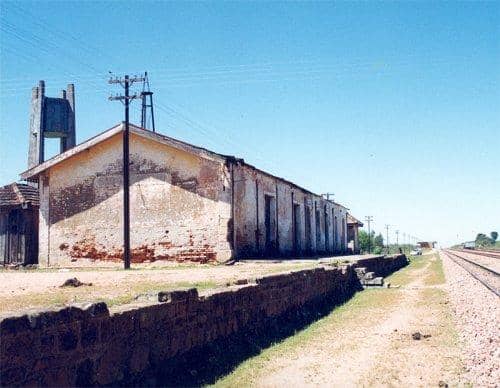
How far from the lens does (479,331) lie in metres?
8.70

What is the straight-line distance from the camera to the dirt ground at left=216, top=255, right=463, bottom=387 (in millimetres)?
6133

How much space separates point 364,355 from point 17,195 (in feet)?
64.1

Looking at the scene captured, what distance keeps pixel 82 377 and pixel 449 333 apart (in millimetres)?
6501

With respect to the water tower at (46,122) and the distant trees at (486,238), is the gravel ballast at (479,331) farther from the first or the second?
the distant trees at (486,238)

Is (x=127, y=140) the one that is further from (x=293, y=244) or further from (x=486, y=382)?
(x=486, y=382)

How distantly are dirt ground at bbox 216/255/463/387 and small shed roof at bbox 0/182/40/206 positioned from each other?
53.4 feet

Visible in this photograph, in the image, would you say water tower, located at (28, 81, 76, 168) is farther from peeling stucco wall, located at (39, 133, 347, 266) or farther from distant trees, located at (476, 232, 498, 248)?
distant trees, located at (476, 232, 498, 248)

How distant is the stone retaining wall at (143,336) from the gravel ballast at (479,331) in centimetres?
291

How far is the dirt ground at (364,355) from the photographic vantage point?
6133 mm

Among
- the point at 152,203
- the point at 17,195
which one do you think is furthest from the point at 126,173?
the point at 17,195

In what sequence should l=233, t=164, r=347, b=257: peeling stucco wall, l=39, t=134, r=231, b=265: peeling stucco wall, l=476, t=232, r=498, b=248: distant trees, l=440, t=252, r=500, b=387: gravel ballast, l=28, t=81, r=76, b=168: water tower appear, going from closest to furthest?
1. l=440, t=252, r=500, b=387: gravel ballast
2. l=39, t=134, r=231, b=265: peeling stucco wall
3. l=233, t=164, r=347, b=257: peeling stucco wall
4. l=28, t=81, r=76, b=168: water tower
5. l=476, t=232, r=498, b=248: distant trees

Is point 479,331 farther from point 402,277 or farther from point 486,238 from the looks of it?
point 486,238

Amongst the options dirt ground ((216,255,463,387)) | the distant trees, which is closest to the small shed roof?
dirt ground ((216,255,463,387))

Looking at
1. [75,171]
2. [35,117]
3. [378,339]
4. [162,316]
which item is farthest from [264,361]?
[35,117]
